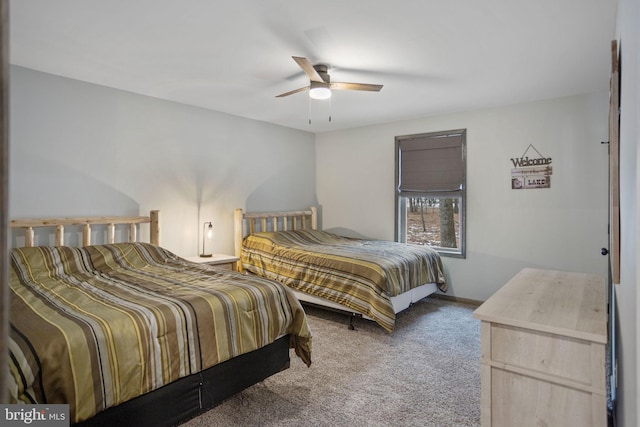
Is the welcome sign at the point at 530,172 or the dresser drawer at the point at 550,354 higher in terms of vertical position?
the welcome sign at the point at 530,172

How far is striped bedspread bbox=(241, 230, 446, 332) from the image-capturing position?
11.2 feet

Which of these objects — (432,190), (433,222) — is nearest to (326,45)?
(432,190)

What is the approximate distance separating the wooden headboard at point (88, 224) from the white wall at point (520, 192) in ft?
9.51

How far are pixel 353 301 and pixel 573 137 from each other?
2.79m

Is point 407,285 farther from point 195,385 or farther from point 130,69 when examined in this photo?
point 130,69

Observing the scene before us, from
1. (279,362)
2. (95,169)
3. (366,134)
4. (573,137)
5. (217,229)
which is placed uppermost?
(366,134)

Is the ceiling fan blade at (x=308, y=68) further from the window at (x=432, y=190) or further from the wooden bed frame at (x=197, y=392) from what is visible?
the window at (x=432, y=190)

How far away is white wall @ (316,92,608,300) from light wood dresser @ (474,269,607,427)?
7.95 feet

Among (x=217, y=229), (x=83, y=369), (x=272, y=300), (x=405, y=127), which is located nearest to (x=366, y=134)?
(x=405, y=127)

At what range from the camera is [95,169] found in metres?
3.52

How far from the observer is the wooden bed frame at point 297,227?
3711 mm

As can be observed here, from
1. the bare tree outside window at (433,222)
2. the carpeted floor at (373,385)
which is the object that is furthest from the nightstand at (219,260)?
the bare tree outside window at (433,222)

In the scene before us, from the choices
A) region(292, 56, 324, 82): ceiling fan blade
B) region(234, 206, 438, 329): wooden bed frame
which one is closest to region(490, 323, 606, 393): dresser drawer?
region(234, 206, 438, 329): wooden bed frame

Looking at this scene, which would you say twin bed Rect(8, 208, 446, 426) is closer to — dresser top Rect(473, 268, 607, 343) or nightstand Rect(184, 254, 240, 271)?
nightstand Rect(184, 254, 240, 271)
